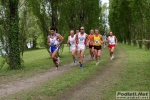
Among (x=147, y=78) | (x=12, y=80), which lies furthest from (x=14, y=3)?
(x=147, y=78)

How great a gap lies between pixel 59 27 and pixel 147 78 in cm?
1240

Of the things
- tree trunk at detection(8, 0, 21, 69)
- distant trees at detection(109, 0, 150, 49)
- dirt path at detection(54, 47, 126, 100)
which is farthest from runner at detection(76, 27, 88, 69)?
distant trees at detection(109, 0, 150, 49)

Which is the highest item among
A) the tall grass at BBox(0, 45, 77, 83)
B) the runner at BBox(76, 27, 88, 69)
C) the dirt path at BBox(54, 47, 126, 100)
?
the runner at BBox(76, 27, 88, 69)

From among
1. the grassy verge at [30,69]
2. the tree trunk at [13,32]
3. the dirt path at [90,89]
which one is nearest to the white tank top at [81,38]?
the grassy verge at [30,69]

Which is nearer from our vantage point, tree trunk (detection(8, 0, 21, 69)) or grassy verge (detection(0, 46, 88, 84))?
grassy verge (detection(0, 46, 88, 84))

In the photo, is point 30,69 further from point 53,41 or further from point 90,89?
point 90,89

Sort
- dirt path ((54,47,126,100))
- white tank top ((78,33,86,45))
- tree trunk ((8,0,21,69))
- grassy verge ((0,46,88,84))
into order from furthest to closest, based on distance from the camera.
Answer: tree trunk ((8,0,21,69)), white tank top ((78,33,86,45)), grassy verge ((0,46,88,84)), dirt path ((54,47,126,100))

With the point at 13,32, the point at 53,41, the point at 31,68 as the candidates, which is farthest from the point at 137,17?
the point at 13,32

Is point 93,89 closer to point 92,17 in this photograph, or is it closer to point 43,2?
point 43,2

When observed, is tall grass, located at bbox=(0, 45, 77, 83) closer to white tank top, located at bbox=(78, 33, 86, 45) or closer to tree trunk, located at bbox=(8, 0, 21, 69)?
tree trunk, located at bbox=(8, 0, 21, 69)

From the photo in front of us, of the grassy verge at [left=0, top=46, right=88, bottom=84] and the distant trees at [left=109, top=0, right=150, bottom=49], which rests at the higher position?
the distant trees at [left=109, top=0, right=150, bottom=49]

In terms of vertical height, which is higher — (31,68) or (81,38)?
(81,38)

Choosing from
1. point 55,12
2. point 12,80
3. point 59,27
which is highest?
point 55,12

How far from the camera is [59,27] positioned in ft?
66.9
